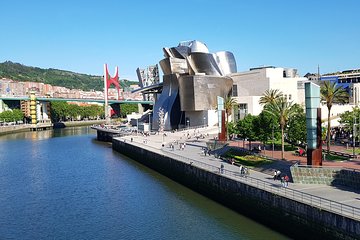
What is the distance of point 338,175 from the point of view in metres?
24.1

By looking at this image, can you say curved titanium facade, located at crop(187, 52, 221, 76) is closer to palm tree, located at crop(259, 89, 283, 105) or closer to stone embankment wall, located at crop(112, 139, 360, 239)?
palm tree, located at crop(259, 89, 283, 105)

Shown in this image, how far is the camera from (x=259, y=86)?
74.1m

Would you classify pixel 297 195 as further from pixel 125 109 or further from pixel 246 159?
pixel 125 109

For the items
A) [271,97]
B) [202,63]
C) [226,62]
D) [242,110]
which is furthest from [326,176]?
[226,62]

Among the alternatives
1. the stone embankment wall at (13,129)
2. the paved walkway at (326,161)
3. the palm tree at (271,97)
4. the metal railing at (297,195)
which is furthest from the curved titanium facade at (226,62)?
the stone embankment wall at (13,129)

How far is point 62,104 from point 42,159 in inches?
4185

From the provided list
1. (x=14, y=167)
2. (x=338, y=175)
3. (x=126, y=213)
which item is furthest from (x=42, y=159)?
(x=338, y=175)

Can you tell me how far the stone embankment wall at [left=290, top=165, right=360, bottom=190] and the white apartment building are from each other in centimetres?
4331

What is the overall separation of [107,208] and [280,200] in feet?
42.1

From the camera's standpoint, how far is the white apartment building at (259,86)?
68700mm

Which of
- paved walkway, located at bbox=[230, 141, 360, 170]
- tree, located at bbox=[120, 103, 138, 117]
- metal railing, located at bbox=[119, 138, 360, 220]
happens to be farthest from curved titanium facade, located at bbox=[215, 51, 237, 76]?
tree, located at bbox=[120, 103, 138, 117]

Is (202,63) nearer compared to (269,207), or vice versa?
(269,207)

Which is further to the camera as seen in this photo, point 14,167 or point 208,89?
point 208,89

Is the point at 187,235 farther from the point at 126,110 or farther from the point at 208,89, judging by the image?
the point at 126,110
